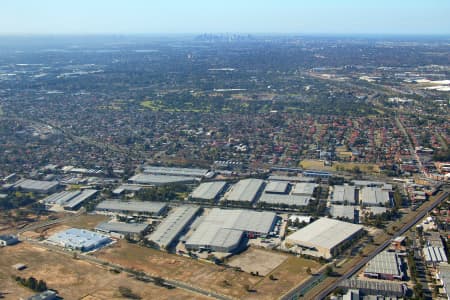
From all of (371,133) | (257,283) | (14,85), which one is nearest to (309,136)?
(371,133)

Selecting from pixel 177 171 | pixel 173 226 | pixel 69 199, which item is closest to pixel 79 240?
pixel 173 226

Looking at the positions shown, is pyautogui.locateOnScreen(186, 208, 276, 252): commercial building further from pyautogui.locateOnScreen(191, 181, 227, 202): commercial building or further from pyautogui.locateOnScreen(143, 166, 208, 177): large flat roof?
pyautogui.locateOnScreen(143, 166, 208, 177): large flat roof

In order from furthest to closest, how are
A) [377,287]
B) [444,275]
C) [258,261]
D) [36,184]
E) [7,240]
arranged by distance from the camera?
1. [36,184]
2. [7,240]
3. [258,261]
4. [444,275]
5. [377,287]

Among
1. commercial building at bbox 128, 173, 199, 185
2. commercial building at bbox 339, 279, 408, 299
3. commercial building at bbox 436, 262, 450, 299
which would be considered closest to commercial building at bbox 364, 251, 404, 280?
commercial building at bbox 339, 279, 408, 299

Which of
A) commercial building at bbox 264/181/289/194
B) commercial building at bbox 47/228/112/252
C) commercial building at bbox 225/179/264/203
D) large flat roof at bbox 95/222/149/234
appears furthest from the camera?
commercial building at bbox 264/181/289/194

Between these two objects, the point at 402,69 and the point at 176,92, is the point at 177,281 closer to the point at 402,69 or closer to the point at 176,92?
the point at 176,92

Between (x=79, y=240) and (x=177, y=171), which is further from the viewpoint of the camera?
(x=177, y=171)

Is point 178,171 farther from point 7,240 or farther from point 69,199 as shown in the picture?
point 7,240

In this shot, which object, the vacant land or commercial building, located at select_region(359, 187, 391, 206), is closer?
the vacant land
